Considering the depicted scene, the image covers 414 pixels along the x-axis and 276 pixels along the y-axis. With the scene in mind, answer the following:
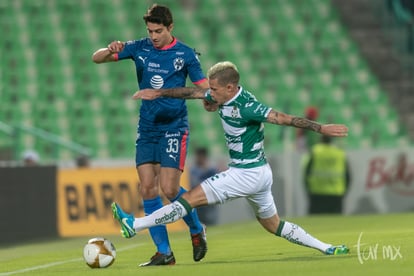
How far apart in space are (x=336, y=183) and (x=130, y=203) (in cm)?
350

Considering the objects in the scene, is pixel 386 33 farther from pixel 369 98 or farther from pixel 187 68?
pixel 187 68

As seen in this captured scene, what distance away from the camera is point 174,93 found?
9.69 meters

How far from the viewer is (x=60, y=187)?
62.7 ft

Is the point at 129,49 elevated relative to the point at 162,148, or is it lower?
elevated

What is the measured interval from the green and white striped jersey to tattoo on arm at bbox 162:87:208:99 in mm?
103

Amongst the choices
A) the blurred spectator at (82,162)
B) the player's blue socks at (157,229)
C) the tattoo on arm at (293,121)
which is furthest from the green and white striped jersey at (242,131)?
the blurred spectator at (82,162)

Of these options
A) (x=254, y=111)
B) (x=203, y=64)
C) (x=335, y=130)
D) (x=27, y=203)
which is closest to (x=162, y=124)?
(x=254, y=111)

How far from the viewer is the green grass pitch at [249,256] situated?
8.90 meters

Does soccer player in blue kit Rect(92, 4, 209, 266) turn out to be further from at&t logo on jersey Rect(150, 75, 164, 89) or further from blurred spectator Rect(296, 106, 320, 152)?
blurred spectator Rect(296, 106, 320, 152)

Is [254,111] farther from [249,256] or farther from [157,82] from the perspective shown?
[249,256]

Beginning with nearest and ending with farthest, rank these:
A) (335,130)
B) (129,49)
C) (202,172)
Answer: (335,130)
(129,49)
(202,172)

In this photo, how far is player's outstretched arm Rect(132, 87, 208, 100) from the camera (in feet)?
31.6

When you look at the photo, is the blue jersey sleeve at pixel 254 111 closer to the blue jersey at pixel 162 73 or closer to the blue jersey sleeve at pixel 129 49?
the blue jersey at pixel 162 73

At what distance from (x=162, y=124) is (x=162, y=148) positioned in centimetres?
21
